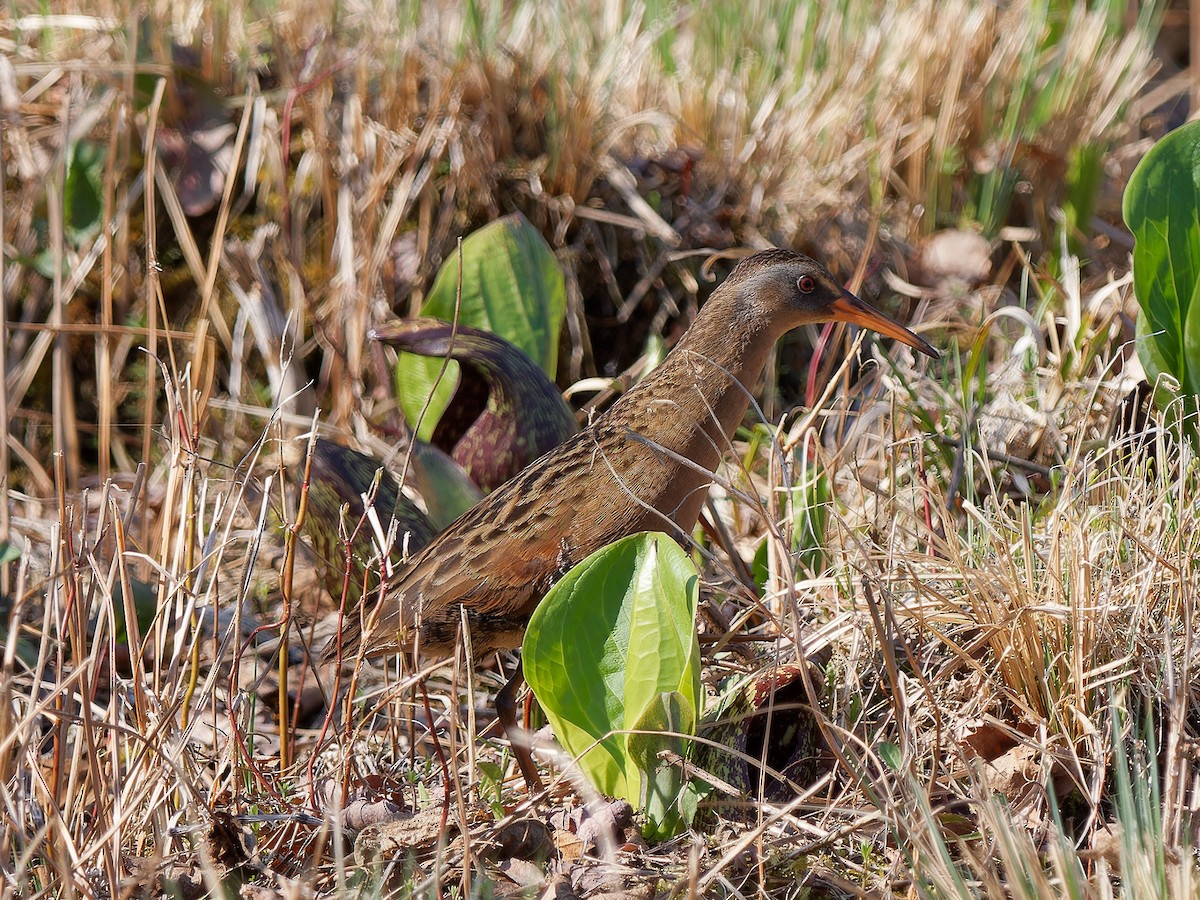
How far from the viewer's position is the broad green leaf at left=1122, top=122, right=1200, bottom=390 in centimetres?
269

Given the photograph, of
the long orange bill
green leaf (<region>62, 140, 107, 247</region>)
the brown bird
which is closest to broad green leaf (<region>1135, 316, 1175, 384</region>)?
the long orange bill

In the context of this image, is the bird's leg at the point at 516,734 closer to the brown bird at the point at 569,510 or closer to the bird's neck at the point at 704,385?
the brown bird at the point at 569,510

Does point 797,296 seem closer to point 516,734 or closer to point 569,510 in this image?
point 569,510

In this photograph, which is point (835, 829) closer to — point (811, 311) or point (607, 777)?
point (607, 777)

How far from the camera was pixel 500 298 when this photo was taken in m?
3.38

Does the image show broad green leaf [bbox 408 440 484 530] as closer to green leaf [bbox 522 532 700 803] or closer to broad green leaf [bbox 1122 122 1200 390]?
green leaf [bbox 522 532 700 803]

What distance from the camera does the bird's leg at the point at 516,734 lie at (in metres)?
2.29

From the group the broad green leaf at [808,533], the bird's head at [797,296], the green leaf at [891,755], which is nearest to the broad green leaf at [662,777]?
the green leaf at [891,755]

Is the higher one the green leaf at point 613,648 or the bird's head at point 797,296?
the bird's head at point 797,296

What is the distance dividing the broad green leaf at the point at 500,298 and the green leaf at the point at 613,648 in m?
1.26

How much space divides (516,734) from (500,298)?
155 centimetres

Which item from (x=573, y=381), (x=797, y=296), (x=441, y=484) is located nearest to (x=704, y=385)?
(x=797, y=296)

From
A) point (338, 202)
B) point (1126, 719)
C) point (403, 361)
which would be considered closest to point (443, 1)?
point (338, 202)

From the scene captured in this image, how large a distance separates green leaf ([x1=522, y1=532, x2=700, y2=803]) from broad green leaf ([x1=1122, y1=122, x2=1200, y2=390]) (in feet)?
4.35
